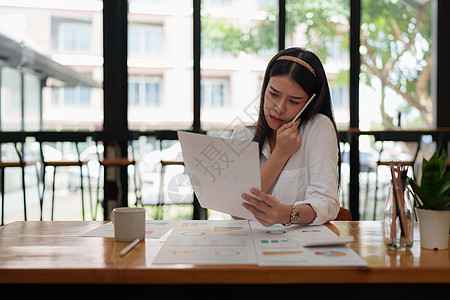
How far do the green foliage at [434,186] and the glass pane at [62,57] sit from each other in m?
4.22

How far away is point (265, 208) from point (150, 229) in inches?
12.9

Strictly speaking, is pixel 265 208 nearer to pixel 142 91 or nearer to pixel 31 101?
pixel 142 91

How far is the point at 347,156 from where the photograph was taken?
4.83 meters

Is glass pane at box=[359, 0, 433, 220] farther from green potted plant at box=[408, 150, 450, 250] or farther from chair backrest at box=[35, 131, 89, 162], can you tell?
green potted plant at box=[408, 150, 450, 250]

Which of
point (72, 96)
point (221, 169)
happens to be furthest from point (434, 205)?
point (72, 96)

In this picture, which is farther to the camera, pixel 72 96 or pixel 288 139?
pixel 72 96

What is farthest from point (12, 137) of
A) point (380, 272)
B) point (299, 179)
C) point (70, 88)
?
point (380, 272)

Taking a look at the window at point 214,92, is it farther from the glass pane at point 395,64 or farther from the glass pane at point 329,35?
the glass pane at point 395,64

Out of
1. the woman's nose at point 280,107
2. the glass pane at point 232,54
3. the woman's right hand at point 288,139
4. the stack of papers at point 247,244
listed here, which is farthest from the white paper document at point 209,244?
the glass pane at point 232,54

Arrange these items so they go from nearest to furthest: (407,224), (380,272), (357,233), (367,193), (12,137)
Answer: (380,272), (407,224), (357,233), (12,137), (367,193)

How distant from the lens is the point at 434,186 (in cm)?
97

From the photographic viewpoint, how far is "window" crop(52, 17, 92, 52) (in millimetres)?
4805
